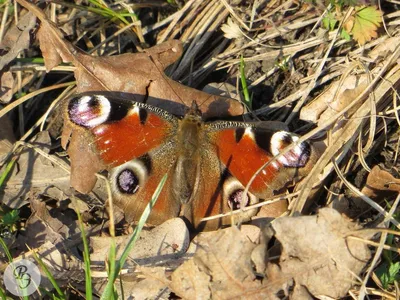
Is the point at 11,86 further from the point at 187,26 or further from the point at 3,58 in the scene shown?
the point at 187,26

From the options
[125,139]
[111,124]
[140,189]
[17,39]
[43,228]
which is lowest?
[43,228]

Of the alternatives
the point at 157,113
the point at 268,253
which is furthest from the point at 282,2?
the point at 268,253

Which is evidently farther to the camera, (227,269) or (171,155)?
(171,155)

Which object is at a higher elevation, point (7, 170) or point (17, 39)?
point (17, 39)

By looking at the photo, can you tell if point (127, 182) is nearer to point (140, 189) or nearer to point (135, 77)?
point (140, 189)

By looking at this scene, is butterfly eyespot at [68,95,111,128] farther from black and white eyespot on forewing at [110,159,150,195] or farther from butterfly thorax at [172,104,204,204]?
butterfly thorax at [172,104,204,204]

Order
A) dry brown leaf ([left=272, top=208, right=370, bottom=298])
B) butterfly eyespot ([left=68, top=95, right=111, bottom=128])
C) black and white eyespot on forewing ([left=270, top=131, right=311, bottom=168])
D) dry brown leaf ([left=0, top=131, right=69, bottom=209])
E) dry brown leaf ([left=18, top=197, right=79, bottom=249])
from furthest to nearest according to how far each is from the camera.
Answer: dry brown leaf ([left=0, top=131, right=69, bottom=209]) → dry brown leaf ([left=18, top=197, right=79, bottom=249]) → butterfly eyespot ([left=68, top=95, right=111, bottom=128]) → black and white eyespot on forewing ([left=270, top=131, right=311, bottom=168]) → dry brown leaf ([left=272, top=208, right=370, bottom=298])

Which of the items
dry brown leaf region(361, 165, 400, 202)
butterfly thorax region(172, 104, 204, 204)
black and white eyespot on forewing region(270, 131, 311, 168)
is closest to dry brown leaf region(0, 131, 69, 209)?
butterfly thorax region(172, 104, 204, 204)

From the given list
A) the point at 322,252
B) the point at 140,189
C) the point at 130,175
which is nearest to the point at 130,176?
the point at 130,175
